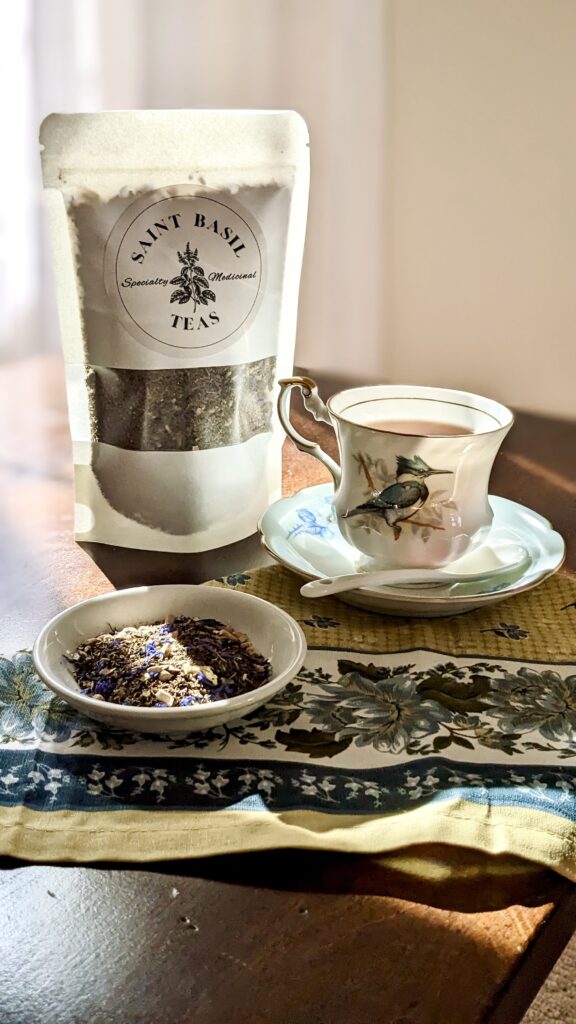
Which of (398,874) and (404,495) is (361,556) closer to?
(404,495)

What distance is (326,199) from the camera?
88.9 inches

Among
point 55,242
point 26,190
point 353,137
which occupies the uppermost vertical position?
point 55,242

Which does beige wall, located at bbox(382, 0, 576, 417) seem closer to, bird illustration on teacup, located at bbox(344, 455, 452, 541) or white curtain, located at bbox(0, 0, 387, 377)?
white curtain, located at bbox(0, 0, 387, 377)

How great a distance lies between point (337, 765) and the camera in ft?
1.59

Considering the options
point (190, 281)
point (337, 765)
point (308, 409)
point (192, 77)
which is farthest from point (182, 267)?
point (192, 77)

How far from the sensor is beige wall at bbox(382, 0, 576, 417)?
1997mm

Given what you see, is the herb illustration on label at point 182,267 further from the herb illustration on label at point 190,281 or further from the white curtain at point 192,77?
the white curtain at point 192,77

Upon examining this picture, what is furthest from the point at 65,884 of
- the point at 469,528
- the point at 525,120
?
the point at 525,120

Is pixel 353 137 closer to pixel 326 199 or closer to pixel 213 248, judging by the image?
pixel 326 199

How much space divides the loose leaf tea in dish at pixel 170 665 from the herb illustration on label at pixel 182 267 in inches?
9.0

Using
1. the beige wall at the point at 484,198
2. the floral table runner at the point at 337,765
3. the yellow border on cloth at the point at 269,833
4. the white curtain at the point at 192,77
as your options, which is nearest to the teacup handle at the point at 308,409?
the floral table runner at the point at 337,765

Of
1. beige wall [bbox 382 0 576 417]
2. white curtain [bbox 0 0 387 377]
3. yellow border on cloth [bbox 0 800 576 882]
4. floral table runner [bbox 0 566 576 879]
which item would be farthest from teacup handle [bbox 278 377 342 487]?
white curtain [bbox 0 0 387 377]

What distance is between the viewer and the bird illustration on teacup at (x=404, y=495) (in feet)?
2.10

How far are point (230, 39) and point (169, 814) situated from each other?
200cm
